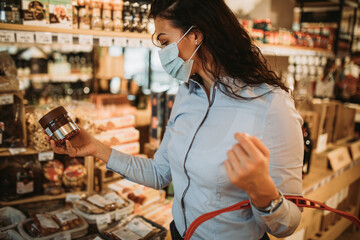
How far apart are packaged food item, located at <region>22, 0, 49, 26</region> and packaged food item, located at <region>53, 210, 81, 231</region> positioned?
3.69 ft

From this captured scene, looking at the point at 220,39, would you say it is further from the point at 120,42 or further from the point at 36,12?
the point at 36,12

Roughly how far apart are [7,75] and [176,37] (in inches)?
49.4

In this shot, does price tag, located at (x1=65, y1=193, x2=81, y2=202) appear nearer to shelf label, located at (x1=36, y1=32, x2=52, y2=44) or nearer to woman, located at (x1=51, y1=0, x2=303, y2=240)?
woman, located at (x1=51, y1=0, x2=303, y2=240)

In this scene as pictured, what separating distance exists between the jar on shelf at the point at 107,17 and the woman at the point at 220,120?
816 millimetres

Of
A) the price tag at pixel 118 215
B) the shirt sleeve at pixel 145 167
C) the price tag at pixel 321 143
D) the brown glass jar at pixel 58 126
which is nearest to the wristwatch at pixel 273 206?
the shirt sleeve at pixel 145 167

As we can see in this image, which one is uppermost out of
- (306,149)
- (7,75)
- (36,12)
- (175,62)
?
(36,12)

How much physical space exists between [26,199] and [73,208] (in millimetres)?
317

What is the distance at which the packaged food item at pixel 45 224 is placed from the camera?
1.67m

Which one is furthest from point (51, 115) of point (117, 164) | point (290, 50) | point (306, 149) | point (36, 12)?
point (290, 50)

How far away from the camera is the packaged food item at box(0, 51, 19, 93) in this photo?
1.87 m

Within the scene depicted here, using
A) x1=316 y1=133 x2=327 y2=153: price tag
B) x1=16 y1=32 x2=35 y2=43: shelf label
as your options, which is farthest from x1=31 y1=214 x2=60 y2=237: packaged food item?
x1=316 y1=133 x2=327 y2=153: price tag

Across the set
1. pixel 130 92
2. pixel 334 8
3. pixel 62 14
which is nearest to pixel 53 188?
pixel 62 14

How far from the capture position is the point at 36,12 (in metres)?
1.72

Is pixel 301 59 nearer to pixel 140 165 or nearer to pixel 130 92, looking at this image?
pixel 130 92
